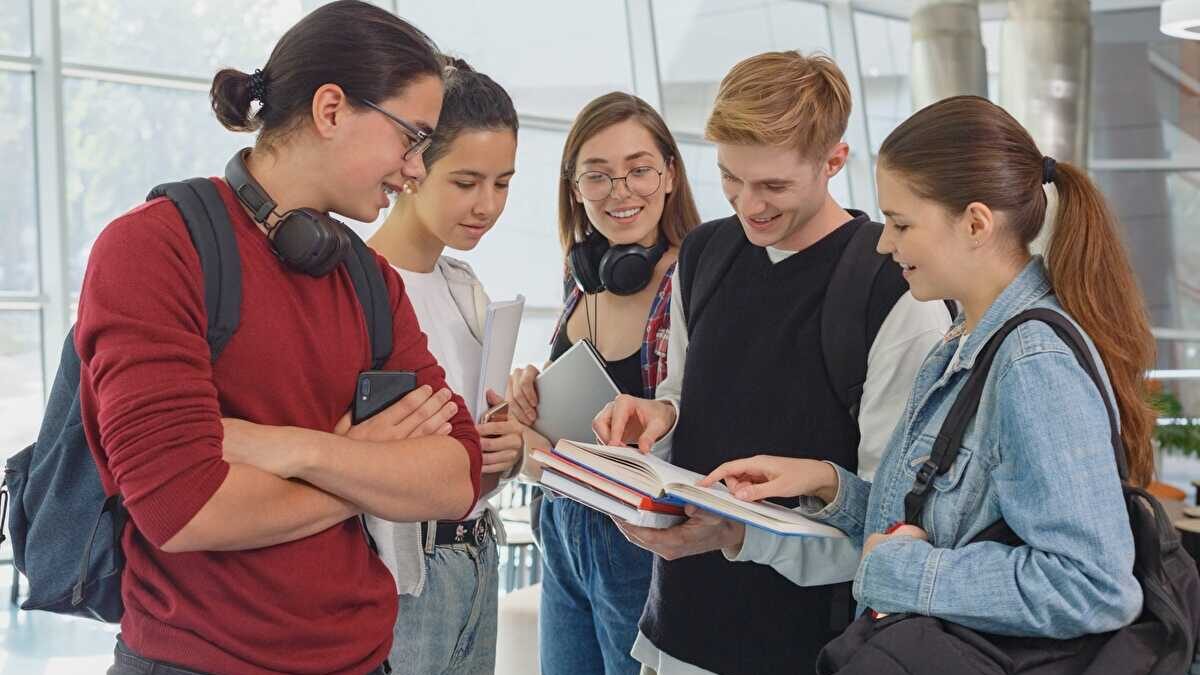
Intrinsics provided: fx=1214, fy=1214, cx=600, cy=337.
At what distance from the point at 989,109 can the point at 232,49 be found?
6232 mm

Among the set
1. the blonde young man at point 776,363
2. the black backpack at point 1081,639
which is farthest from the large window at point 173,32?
the black backpack at point 1081,639

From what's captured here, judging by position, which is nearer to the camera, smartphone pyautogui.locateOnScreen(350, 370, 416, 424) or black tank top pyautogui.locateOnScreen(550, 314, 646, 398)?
smartphone pyautogui.locateOnScreen(350, 370, 416, 424)

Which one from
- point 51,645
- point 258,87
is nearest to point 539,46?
point 51,645

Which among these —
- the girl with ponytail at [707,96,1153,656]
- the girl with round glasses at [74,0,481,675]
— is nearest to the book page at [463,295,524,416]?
the girl with round glasses at [74,0,481,675]

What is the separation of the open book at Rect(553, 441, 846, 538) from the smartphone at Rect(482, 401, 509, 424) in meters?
0.31

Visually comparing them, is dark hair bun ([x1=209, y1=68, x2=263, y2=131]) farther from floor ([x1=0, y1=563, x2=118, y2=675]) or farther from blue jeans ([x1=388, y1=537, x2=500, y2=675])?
floor ([x1=0, y1=563, x2=118, y2=675])

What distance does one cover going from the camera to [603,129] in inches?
103

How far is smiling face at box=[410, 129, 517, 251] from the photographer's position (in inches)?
83.8

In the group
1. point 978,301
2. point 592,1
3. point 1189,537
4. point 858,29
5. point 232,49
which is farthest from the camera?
point 858,29

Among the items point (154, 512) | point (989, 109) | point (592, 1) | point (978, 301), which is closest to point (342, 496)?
point (154, 512)

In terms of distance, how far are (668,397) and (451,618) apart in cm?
55

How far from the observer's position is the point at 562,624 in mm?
2482

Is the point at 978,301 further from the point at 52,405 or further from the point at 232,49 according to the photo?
the point at 232,49

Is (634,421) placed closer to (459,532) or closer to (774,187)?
(459,532)
